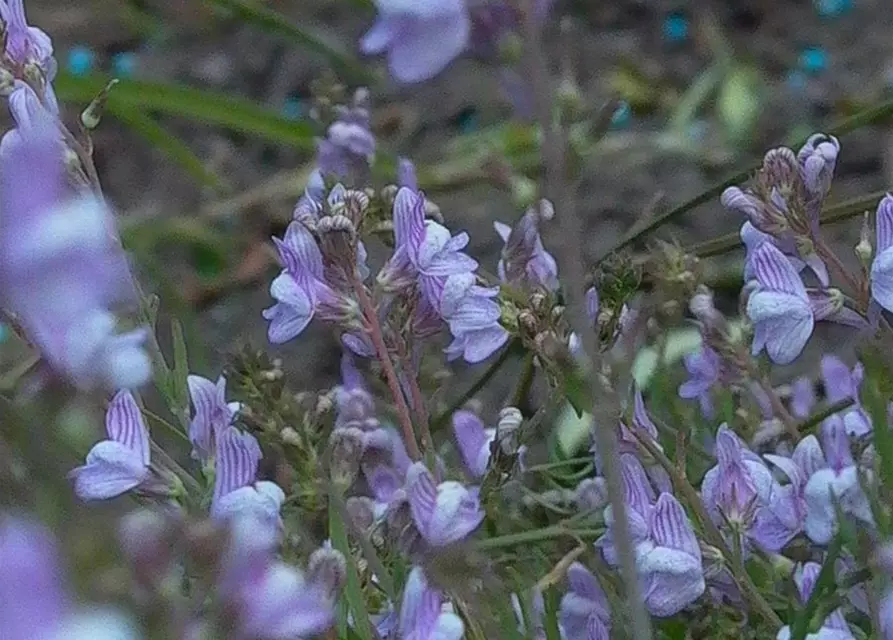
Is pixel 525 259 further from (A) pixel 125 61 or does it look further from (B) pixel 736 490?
(A) pixel 125 61

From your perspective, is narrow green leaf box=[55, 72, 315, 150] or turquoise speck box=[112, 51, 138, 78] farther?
turquoise speck box=[112, 51, 138, 78]

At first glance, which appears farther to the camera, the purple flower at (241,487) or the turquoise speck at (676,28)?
the turquoise speck at (676,28)

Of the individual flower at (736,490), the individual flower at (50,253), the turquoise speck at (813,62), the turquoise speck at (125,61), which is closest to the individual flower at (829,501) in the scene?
the individual flower at (736,490)

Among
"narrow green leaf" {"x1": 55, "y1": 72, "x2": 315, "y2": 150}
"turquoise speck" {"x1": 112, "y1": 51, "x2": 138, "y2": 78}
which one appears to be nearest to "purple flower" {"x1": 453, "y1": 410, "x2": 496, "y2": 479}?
"narrow green leaf" {"x1": 55, "y1": 72, "x2": 315, "y2": 150}

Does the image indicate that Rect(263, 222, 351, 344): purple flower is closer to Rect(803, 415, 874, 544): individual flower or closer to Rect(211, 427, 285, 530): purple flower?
Rect(211, 427, 285, 530): purple flower

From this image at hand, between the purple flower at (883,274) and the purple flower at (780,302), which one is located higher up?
the purple flower at (883,274)

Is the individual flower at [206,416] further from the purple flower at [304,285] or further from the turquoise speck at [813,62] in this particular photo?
the turquoise speck at [813,62]
